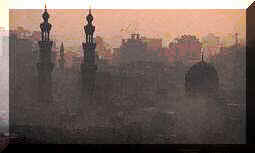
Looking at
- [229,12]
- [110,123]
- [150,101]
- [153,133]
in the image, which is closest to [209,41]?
[229,12]

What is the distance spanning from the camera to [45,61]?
436cm

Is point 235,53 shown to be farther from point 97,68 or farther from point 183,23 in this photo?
point 97,68

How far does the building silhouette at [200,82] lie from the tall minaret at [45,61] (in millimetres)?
1967

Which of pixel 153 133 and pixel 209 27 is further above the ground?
pixel 209 27

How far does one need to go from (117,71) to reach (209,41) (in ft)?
4.51

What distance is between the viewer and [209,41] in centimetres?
436

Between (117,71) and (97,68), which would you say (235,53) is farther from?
(97,68)

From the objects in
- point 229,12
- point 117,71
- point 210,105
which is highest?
point 229,12

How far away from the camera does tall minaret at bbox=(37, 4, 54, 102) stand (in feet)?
14.3

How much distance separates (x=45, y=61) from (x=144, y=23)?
151 centimetres

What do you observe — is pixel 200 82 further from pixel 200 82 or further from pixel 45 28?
pixel 45 28
